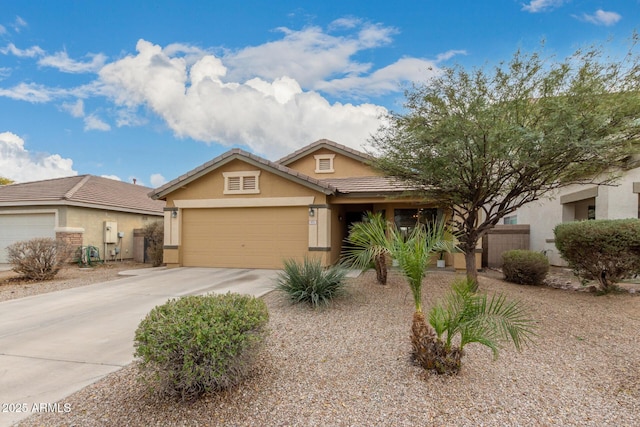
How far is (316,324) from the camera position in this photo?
18.8 feet

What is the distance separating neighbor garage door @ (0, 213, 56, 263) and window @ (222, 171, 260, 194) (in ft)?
26.8

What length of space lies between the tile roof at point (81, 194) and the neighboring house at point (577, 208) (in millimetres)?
17486

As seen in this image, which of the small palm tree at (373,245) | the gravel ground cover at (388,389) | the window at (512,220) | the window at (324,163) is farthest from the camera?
the window at (512,220)

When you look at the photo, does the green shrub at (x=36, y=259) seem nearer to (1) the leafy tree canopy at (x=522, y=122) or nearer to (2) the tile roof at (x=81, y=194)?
(2) the tile roof at (x=81, y=194)

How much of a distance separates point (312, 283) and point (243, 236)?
6402 mm

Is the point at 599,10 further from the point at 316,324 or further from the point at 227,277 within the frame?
the point at 227,277

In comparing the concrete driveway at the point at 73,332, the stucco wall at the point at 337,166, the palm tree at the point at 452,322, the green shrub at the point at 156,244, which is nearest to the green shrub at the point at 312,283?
the concrete driveway at the point at 73,332

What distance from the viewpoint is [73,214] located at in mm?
14820

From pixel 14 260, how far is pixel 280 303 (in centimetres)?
964

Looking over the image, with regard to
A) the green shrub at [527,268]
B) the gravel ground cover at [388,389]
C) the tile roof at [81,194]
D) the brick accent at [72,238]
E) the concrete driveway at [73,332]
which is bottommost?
the concrete driveway at [73,332]

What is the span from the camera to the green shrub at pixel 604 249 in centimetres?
762

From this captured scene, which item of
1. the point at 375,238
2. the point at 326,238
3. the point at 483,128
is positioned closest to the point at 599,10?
the point at 483,128

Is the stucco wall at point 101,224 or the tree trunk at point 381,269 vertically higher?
the stucco wall at point 101,224

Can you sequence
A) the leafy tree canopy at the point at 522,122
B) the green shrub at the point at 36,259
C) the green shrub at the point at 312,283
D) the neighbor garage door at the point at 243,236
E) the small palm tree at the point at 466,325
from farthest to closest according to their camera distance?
the neighbor garage door at the point at 243,236 → the green shrub at the point at 36,259 → the green shrub at the point at 312,283 → the leafy tree canopy at the point at 522,122 → the small palm tree at the point at 466,325
